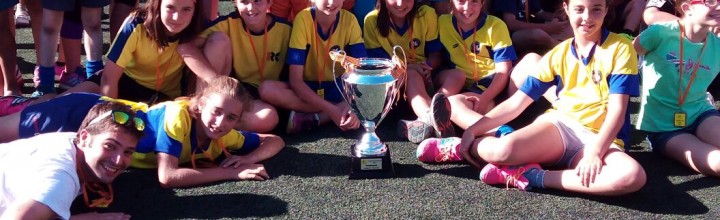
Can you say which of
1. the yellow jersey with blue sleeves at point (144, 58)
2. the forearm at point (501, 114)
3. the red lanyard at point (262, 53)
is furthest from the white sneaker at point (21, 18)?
the forearm at point (501, 114)

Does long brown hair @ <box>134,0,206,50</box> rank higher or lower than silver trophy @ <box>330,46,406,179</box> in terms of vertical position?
higher

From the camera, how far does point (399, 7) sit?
4.18 m

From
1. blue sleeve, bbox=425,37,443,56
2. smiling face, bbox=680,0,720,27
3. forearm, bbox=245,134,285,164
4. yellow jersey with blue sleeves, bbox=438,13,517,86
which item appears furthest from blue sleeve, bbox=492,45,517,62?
forearm, bbox=245,134,285,164

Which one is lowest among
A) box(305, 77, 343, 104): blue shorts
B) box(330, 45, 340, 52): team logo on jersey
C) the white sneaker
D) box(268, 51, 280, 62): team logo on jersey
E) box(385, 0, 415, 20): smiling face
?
the white sneaker

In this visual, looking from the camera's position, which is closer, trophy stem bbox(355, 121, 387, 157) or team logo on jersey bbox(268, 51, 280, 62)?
trophy stem bbox(355, 121, 387, 157)

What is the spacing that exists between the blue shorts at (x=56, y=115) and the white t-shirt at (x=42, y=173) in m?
0.50

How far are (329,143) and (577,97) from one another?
1116 millimetres

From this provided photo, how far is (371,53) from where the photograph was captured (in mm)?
4316

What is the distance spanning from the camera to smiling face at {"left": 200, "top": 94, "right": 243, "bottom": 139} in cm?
318

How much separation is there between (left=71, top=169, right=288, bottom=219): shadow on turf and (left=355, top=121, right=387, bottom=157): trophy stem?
0.43m

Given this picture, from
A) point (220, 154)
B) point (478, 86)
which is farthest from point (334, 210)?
point (478, 86)

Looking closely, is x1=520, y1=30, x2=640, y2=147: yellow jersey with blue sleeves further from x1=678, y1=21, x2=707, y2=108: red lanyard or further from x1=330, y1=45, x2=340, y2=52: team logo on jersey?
x1=330, y1=45, x2=340, y2=52: team logo on jersey

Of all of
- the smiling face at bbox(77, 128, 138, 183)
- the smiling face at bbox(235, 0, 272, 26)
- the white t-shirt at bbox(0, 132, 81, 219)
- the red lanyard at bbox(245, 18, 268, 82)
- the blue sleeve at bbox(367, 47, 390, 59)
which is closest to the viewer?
the white t-shirt at bbox(0, 132, 81, 219)

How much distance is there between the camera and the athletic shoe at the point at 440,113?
3.60 meters
